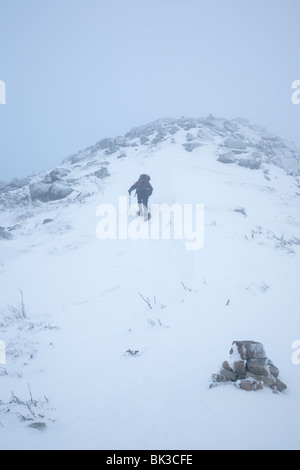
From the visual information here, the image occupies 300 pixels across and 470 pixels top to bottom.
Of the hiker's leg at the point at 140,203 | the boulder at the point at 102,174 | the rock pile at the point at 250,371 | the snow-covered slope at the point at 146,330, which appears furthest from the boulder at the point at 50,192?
the rock pile at the point at 250,371

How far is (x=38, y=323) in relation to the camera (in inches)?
193

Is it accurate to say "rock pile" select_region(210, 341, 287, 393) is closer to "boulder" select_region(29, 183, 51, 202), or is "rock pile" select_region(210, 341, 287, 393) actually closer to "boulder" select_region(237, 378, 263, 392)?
"boulder" select_region(237, 378, 263, 392)

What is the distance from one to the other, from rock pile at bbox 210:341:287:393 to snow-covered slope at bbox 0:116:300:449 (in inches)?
4.0

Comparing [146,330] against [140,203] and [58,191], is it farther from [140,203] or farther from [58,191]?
[58,191]

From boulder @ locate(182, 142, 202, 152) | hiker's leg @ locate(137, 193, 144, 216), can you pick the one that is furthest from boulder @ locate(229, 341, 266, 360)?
boulder @ locate(182, 142, 202, 152)

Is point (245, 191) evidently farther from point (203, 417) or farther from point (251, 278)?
point (203, 417)

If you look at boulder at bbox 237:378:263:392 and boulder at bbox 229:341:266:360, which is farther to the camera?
boulder at bbox 229:341:266:360

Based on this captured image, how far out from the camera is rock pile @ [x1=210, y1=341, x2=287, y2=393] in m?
2.75

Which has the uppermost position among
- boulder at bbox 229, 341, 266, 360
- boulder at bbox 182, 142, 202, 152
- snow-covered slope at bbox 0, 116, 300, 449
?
boulder at bbox 182, 142, 202, 152

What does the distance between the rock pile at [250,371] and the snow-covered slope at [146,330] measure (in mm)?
100

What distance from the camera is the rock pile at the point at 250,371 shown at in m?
2.75

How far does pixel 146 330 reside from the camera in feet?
14.2
